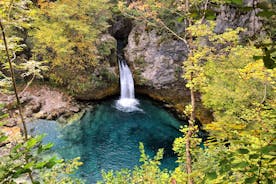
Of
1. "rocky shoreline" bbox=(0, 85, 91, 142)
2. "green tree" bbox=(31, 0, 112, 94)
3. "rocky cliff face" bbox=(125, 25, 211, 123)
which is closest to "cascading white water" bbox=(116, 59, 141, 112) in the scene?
"rocky cliff face" bbox=(125, 25, 211, 123)

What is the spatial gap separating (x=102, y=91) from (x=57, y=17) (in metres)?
4.73

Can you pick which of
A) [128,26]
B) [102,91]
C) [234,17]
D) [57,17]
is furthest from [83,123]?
[234,17]

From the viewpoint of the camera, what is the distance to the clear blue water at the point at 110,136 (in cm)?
1105

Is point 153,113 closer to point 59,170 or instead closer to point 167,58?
point 167,58

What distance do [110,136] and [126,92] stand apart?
13.5ft

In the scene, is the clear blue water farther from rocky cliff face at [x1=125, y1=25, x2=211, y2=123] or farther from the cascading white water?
rocky cliff face at [x1=125, y1=25, x2=211, y2=123]

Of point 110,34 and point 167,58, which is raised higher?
point 110,34

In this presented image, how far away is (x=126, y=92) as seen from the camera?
16219 millimetres

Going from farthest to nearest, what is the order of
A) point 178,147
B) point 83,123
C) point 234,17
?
point 234,17
point 83,123
point 178,147

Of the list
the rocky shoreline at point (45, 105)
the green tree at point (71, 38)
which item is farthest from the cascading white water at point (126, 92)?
the rocky shoreline at point (45, 105)

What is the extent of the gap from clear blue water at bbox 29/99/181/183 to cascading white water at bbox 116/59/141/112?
461 mm

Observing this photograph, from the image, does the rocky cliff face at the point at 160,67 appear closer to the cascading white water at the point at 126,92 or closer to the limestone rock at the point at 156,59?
the limestone rock at the point at 156,59

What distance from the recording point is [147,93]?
16.2m

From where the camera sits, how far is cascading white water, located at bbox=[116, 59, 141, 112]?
1526cm
